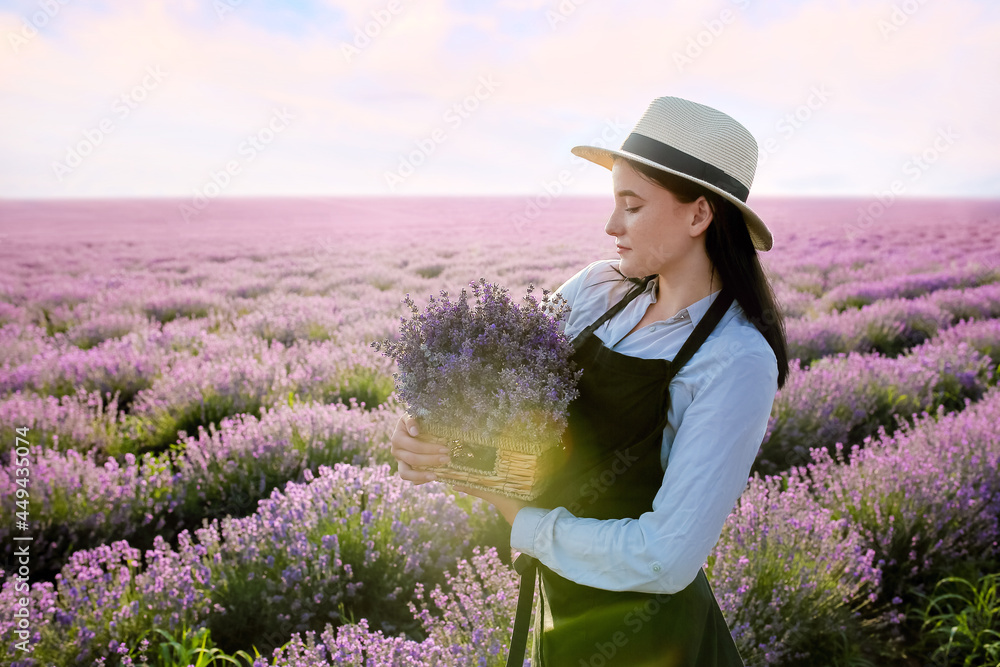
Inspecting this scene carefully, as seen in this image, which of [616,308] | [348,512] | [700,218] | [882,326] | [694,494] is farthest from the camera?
[882,326]

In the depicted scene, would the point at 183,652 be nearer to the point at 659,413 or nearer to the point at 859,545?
the point at 659,413

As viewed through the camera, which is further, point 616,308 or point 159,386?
point 159,386

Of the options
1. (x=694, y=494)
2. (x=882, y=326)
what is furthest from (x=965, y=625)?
(x=882, y=326)

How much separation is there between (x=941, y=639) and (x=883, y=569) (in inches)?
14.0

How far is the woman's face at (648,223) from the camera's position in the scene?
1.31 meters

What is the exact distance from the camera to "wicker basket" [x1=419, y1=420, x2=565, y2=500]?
1.23 m

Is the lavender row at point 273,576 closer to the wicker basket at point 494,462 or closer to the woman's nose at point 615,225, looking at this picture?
the wicker basket at point 494,462

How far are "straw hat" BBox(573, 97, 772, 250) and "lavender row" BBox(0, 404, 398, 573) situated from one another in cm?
242

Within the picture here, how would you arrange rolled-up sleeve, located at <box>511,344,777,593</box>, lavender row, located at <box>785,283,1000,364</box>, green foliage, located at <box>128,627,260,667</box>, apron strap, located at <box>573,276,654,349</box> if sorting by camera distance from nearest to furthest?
1. rolled-up sleeve, located at <box>511,344,777,593</box>
2. apron strap, located at <box>573,276,654,349</box>
3. green foliage, located at <box>128,627,260,667</box>
4. lavender row, located at <box>785,283,1000,364</box>

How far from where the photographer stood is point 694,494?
1105mm

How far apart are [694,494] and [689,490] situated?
12 mm

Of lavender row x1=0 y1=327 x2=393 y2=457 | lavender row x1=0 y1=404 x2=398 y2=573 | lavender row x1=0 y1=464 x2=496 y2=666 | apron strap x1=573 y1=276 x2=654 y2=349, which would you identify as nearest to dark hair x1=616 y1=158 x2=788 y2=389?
apron strap x1=573 y1=276 x2=654 y2=349

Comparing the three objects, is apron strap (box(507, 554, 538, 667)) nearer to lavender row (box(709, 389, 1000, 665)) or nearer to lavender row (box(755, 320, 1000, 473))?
lavender row (box(709, 389, 1000, 665))

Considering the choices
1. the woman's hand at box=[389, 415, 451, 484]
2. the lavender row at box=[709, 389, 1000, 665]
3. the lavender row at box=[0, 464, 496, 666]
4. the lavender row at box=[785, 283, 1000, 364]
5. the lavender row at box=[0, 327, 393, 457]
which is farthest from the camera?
the lavender row at box=[785, 283, 1000, 364]
